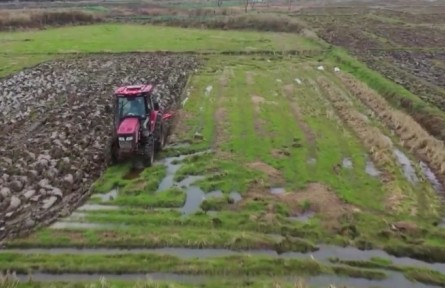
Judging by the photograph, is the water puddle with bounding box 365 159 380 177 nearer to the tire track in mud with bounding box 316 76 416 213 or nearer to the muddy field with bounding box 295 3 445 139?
the tire track in mud with bounding box 316 76 416 213

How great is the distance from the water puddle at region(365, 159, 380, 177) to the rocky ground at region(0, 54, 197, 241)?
31.2 ft

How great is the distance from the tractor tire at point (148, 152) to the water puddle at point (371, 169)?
7.81 meters

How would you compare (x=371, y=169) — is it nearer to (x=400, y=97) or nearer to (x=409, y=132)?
(x=409, y=132)

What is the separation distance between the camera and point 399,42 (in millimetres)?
51719

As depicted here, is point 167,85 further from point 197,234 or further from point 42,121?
point 197,234

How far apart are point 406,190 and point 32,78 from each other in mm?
25433

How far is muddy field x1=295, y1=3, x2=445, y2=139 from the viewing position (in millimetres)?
30842

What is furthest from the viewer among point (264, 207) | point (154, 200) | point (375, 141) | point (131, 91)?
point (375, 141)

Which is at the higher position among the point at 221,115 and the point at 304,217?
the point at 221,115

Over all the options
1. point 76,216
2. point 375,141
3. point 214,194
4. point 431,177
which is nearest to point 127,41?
point 375,141

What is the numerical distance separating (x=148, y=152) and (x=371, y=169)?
8112 millimetres

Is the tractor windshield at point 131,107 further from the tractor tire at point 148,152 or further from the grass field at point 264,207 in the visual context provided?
the grass field at point 264,207

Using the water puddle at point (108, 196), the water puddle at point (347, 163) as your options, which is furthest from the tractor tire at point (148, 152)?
the water puddle at point (347, 163)

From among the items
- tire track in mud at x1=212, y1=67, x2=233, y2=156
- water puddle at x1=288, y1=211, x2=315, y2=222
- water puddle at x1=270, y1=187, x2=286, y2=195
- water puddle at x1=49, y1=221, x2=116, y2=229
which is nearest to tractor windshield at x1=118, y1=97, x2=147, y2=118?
tire track in mud at x1=212, y1=67, x2=233, y2=156
